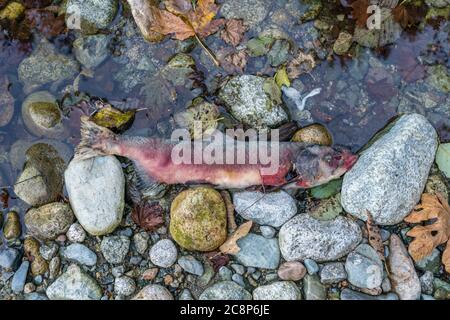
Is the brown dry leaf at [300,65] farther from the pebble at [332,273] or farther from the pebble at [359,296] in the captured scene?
the pebble at [359,296]

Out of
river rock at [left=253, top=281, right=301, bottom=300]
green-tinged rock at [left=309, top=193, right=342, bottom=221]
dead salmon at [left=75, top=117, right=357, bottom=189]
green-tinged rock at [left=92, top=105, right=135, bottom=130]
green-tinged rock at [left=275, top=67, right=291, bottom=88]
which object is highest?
green-tinged rock at [left=275, top=67, right=291, bottom=88]

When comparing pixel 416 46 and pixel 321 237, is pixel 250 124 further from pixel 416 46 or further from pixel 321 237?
pixel 416 46

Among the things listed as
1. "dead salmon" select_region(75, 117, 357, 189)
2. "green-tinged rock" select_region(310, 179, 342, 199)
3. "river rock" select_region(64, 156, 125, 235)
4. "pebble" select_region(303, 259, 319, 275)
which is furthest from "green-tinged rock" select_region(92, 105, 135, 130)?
"pebble" select_region(303, 259, 319, 275)

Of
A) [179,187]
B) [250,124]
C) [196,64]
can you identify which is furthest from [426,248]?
[196,64]

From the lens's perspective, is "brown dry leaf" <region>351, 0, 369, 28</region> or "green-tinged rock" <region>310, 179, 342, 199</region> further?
"brown dry leaf" <region>351, 0, 369, 28</region>

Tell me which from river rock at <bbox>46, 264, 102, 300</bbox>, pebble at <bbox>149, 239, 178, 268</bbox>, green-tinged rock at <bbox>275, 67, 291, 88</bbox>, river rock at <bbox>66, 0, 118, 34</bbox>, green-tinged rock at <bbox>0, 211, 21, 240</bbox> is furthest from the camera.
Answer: river rock at <bbox>66, 0, 118, 34</bbox>

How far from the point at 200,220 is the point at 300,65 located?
220 centimetres

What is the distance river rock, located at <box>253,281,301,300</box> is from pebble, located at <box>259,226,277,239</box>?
1.62 feet

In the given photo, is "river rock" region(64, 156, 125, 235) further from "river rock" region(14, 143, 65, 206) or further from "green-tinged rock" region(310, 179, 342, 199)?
"green-tinged rock" region(310, 179, 342, 199)

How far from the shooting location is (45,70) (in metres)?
5.45

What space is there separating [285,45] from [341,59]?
688 mm

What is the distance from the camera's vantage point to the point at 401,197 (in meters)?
4.83

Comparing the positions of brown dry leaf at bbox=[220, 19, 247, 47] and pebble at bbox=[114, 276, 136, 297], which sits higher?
brown dry leaf at bbox=[220, 19, 247, 47]

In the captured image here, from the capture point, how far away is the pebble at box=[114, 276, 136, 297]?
488 cm
